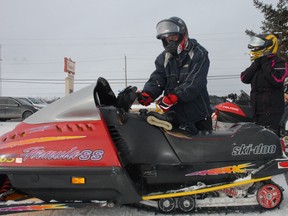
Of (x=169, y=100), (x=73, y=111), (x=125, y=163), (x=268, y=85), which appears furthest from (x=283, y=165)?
(x=73, y=111)

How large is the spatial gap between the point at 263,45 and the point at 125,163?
6.87 feet

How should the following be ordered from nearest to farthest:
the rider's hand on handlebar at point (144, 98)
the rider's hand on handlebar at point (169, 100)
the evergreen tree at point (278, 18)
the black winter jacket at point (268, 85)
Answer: the rider's hand on handlebar at point (169, 100) → the rider's hand on handlebar at point (144, 98) → the black winter jacket at point (268, 85) → the evergreen tree at point (278, 18)

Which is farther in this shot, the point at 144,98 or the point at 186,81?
the point at 144,98

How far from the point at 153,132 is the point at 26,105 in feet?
50.9

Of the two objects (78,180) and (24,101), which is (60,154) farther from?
(24,101)

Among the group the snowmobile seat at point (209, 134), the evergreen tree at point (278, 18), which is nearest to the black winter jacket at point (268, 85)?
the snowmobile seat at point (209, 134)

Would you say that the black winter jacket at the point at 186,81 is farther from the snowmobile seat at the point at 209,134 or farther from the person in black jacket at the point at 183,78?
the snowmobile seat at the point at 209,134

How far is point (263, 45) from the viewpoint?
3.62 m

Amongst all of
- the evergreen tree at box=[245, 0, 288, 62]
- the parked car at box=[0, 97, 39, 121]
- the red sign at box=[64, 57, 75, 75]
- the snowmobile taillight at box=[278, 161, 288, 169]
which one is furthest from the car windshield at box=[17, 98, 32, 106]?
the snowmobile taillight at box=[278, 161, 288, 169]

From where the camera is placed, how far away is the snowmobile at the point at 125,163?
2.62 metres

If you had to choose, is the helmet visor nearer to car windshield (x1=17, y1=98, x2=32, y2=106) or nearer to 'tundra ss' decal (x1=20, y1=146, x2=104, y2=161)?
'tundra ss' decal (x1=20, y1=146, x2=104, y2=161)

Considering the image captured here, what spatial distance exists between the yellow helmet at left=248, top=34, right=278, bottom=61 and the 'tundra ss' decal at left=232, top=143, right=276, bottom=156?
1.22 m

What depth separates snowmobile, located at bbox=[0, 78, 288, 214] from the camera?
262 cm

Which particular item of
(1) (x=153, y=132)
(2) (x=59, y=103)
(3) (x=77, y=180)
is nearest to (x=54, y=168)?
(3) (x=77, y=180)
